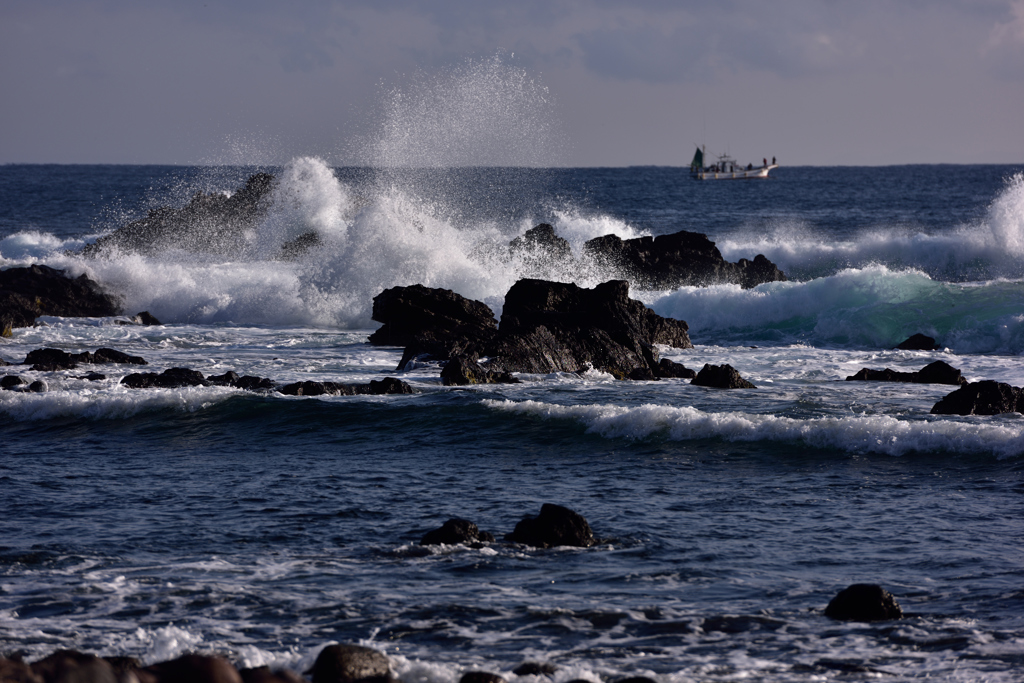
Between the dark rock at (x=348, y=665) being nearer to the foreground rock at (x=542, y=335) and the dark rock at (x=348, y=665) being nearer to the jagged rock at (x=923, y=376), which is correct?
the foreground rock at (x=542, y=335)

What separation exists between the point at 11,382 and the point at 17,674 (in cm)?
1241

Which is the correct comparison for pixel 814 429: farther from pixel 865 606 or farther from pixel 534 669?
pixel 534 669

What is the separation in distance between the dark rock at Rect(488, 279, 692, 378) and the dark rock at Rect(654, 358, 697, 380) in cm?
14

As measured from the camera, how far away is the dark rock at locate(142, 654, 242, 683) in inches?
152

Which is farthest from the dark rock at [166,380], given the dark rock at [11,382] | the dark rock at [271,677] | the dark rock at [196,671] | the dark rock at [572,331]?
the dark rock at [196,671]

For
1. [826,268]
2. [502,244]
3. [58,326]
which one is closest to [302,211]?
[502,244]

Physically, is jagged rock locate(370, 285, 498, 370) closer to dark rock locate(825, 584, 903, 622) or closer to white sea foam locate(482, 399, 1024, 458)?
white sea foam locate(482, 399, 1024, 458)

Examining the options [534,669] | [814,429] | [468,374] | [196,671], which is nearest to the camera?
[196,671]

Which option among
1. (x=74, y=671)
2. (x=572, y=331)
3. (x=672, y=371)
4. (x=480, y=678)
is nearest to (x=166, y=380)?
(x=572, y=331)

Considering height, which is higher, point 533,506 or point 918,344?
point 918,344

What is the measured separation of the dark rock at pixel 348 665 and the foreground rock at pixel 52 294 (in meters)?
20.2

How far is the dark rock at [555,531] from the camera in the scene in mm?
7543

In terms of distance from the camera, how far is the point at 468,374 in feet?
52.0

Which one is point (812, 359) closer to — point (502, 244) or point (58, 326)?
point (502, 244)
